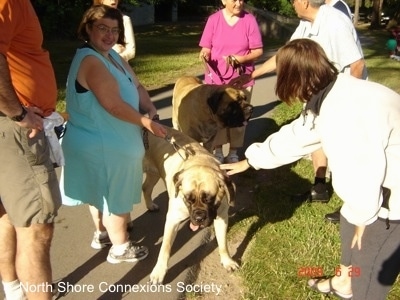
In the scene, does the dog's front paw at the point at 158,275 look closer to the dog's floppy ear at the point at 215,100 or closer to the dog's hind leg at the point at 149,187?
the dog's hind leg at the point at 149,187

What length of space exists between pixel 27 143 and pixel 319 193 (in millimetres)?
3128

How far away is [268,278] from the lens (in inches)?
133

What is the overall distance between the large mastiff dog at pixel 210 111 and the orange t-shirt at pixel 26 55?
269 cm

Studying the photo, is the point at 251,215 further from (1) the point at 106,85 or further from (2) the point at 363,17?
(2) the point at 363,17

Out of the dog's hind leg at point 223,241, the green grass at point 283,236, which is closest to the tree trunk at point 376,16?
the green grass at point 283,236

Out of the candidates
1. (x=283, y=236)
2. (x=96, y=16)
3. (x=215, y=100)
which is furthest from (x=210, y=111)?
(x=96, y=16)

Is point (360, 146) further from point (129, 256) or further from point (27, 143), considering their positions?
point (129, 256)

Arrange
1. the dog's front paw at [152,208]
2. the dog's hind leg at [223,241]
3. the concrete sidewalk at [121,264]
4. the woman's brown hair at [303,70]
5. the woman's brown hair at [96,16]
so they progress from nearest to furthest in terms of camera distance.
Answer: the woman's brown hair at [303,70]
the woman's brown hair at [96,16]
the concrete sidewalk at [121,264]
the dog's hind leg at [223,241]
the dog's front paw at [152,208]

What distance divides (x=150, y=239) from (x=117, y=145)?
1.22m

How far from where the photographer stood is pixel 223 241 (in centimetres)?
354

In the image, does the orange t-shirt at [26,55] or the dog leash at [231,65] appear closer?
the orange t-shirt at [26,55]

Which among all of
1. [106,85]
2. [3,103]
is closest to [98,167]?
[106,85]

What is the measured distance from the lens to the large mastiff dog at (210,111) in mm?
5039

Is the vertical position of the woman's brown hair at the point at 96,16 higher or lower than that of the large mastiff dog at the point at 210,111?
higher
